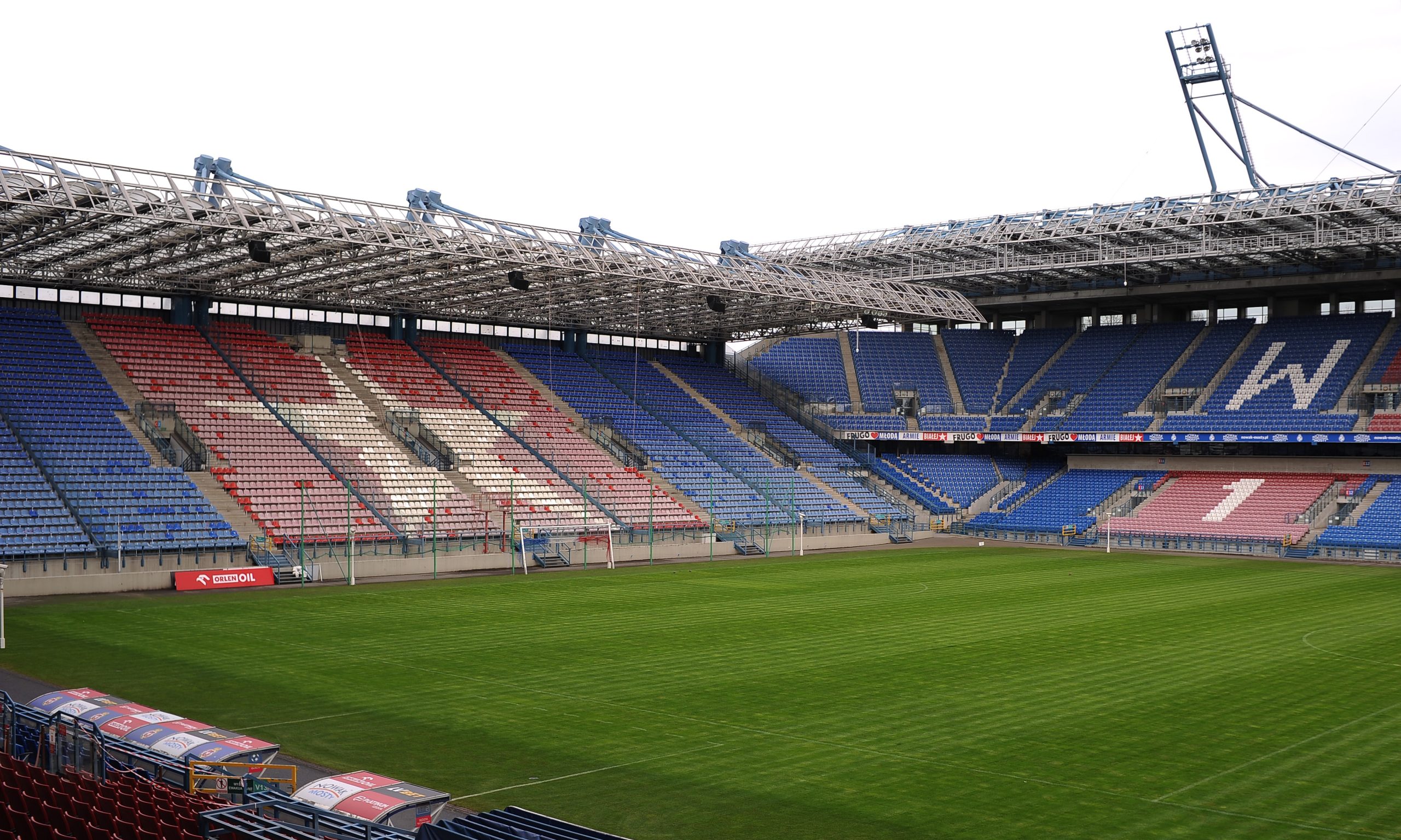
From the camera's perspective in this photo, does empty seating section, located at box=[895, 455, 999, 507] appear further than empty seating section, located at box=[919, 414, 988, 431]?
No

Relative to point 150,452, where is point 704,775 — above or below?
below

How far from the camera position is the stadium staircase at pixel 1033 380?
6419 centimetres

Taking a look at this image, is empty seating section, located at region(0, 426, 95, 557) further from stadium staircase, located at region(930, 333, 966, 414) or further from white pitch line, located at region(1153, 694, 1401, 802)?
stadium staircase, located at region(930, 333, 966, 414)

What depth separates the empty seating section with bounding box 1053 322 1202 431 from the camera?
200 ft

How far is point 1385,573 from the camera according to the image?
4194 centimetres

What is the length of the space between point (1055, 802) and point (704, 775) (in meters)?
4.27

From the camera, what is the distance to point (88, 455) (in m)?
38.3

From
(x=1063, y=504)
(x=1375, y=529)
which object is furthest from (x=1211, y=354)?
(x=1375, y=529)

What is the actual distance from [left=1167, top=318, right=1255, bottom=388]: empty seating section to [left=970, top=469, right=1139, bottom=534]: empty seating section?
5517 mm

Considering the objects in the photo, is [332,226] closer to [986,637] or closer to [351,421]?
[351,421]

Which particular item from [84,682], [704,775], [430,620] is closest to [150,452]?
[430,620]

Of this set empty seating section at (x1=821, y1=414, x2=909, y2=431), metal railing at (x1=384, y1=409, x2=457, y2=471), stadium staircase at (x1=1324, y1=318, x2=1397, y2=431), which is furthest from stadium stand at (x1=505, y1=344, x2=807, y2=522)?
stadium staircase at (x1=1324, y1=318, x2=1397, y2=431)

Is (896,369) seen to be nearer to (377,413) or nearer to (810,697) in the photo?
(377,413)

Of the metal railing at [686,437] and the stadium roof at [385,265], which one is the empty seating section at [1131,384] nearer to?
the stadium roof at [385,265]
